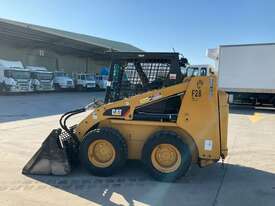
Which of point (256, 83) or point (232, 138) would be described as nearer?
point (232, 138)

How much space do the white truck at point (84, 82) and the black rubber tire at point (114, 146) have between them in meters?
37.8

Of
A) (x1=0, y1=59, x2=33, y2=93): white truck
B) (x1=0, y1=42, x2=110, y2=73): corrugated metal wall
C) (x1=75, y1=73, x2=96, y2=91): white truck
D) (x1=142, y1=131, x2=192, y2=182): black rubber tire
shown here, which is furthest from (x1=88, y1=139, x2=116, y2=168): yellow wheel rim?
(x1=75, y1=73, x2=96, y2=91): white truck

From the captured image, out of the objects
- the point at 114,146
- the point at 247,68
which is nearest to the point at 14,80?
the point at 247,68

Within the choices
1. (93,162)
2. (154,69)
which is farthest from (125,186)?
(154,69)

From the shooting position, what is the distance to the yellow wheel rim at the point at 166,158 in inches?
239

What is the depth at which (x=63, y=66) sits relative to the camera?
5047cm

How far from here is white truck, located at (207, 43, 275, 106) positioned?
66.7ft

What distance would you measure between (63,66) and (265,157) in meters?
44.9

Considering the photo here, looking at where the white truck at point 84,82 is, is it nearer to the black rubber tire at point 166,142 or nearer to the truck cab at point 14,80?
the truck cab at point 14,80

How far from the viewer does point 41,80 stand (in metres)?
35.0

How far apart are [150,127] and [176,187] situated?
1.16 meters

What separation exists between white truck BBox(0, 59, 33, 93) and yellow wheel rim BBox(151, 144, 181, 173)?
26961 mm

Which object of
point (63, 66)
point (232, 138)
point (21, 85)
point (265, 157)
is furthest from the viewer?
point (63, 66)

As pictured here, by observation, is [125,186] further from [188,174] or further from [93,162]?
[188,174]
